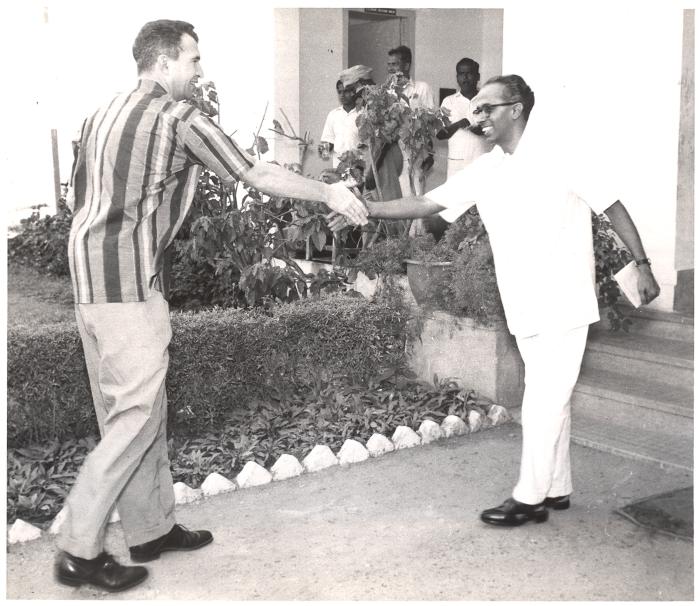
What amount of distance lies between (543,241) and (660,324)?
2254 millimetres

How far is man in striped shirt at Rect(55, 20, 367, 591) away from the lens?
330 cm

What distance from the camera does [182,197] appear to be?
3.49m

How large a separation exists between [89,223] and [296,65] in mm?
6167

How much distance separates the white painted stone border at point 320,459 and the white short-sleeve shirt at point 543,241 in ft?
4.78

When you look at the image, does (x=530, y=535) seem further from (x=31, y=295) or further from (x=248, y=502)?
(x=31, y=295)

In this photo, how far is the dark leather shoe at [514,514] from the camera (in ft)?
12.8

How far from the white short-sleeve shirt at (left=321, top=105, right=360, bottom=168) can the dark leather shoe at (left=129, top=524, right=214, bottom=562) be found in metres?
4.87

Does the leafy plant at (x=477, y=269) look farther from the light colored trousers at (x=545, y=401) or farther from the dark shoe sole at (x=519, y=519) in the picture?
the dark shoe sole at (x=519, y=519)

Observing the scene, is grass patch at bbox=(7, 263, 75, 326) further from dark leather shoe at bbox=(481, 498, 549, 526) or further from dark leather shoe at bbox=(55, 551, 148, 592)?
dark leather shoe at bbox=(481, 498, 549, 526)

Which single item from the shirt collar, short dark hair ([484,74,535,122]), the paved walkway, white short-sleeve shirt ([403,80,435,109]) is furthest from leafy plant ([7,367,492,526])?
white short-sleeve shirt ([403,80,435,109])

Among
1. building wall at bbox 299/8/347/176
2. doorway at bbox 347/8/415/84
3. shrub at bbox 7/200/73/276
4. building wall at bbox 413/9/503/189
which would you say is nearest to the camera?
shrub at bbox 7/200/73/276

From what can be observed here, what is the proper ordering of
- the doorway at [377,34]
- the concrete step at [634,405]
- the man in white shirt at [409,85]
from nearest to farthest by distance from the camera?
the concrete step at [634,405], the man in white shirt at [409,85], the doorway at [377,34]

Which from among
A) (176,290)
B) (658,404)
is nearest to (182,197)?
(658,404)

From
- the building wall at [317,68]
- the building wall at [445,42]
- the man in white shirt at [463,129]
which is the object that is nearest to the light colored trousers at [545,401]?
the man in white shirt at [463,129]
